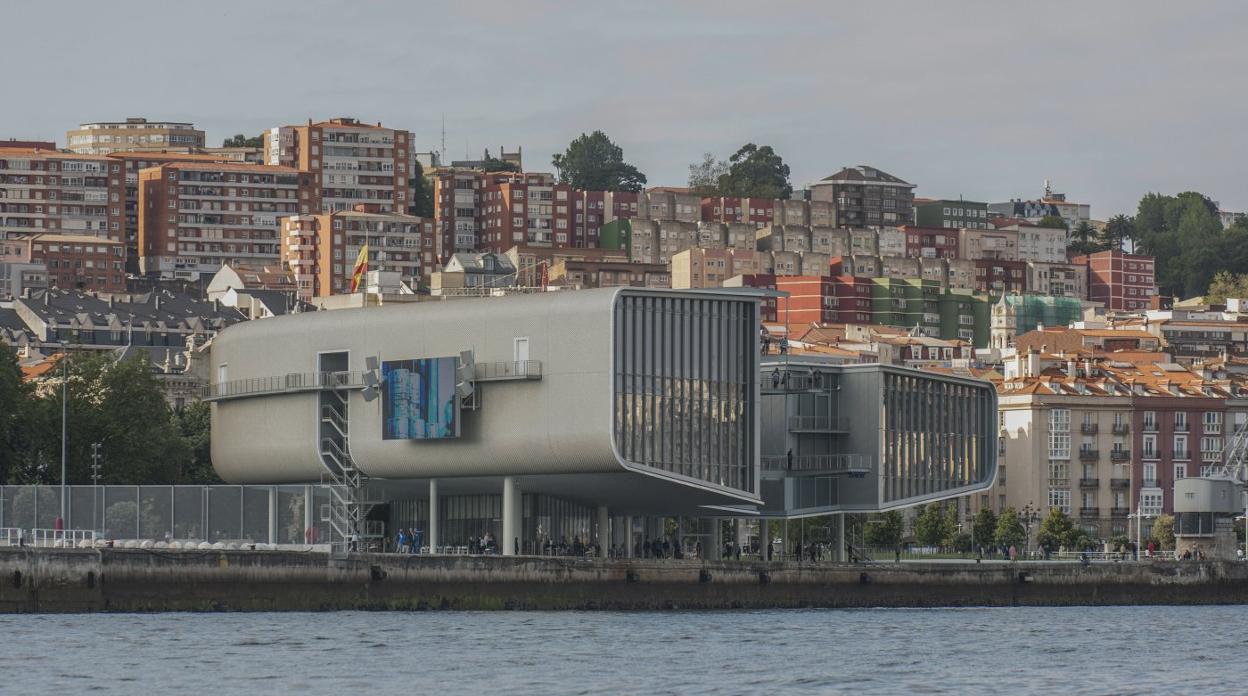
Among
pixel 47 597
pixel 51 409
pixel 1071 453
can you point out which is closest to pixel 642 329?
pixel 47 597

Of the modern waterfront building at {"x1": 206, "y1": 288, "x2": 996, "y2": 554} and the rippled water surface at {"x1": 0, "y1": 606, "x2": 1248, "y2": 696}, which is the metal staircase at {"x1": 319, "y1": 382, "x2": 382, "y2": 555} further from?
the rippled water surface at {"x1": 0, "y1": 606, "x2": 1248, "y2": 696}

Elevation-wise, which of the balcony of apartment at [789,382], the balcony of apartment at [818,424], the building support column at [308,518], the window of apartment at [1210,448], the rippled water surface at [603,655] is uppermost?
the balcony of apartment at [789,382]

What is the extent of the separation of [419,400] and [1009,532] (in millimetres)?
59714

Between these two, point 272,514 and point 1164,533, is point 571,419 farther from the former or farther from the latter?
point 1164,533

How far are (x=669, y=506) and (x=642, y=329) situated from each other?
9.76m

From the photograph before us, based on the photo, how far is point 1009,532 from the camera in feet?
498

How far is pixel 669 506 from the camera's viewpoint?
104 metres

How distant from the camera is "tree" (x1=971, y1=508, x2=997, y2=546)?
153000 millimetres

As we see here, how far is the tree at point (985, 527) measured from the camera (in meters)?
153

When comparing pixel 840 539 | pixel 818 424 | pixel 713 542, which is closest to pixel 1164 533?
pixel 840 539

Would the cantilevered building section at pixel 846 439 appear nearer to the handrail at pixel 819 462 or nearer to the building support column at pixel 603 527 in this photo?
the handrail at pixel 819 462

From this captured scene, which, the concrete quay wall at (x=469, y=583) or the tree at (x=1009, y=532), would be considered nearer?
the concrete quay wall at (x=469, y=583)

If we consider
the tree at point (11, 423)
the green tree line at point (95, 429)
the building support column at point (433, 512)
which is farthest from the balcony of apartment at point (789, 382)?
the tree at point (11, 423)

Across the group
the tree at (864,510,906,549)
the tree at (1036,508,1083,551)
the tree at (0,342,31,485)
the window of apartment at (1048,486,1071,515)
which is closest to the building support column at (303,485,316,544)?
the tree at (0,342,31,485)
